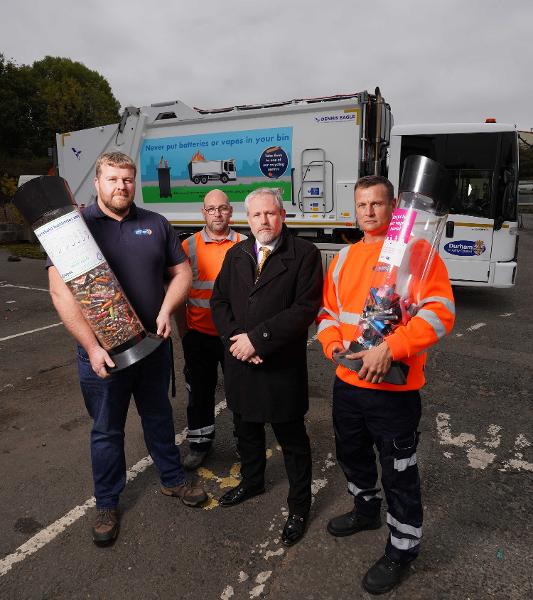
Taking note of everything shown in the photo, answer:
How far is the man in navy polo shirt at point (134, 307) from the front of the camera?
84.8 inches

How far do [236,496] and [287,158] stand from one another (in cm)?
635

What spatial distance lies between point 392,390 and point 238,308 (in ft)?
2.79

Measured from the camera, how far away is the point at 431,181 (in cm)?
178

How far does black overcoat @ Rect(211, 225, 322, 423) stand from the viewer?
2127mm

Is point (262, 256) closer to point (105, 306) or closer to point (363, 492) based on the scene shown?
point (105, 306)

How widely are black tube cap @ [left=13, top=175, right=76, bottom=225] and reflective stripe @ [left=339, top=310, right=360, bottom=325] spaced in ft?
4.38

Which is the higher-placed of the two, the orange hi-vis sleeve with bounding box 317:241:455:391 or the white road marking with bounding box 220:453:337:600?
the orange hi-vis sleeve with bounding box 317:241:455:391

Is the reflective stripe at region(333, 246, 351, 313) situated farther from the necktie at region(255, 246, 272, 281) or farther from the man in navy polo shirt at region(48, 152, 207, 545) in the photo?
the man in navy polo shirt at region(48, 152, 207, 545)

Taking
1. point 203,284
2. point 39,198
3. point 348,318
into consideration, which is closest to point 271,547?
point 348,318

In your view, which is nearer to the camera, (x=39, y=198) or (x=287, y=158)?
(x=39, y=198)

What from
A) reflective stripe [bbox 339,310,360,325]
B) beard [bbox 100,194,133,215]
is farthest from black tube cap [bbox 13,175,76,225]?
reflective stripe [bbox 339,310,360,325]

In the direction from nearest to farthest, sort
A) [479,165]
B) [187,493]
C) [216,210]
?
[187,493] → [216,210] → [479,165]

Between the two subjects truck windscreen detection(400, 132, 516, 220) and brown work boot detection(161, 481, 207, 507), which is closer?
brown work boot detection(161, 481, 207, 507)

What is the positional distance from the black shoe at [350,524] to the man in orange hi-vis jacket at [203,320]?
3.44ft
